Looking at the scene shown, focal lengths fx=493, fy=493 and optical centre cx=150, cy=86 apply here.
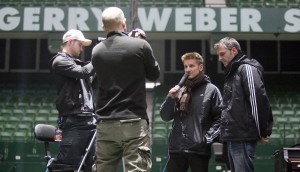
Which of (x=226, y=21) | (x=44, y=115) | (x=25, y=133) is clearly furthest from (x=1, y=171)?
(x=226, y=21)

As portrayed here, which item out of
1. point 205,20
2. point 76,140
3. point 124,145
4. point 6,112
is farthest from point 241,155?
point 6,112

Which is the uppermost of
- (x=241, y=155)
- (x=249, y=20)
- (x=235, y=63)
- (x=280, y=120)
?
(x=249, y=20)

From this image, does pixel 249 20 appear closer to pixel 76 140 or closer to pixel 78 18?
pixel 78 18

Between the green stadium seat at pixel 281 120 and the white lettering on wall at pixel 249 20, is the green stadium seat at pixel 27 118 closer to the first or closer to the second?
the white lettering on wall at pixel 249 20

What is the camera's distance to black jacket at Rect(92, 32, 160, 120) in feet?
11.9

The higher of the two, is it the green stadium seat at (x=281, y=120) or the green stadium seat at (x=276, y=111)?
the green stadium seat at (x=276, y=111)

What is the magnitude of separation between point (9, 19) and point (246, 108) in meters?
9.93

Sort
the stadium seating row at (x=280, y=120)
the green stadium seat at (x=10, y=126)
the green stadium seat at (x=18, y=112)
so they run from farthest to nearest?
the green stadium seat at (x=18, y=112), the green stadium seat at (x=10, y=126), the stadium seating row at (x=280, y=120)

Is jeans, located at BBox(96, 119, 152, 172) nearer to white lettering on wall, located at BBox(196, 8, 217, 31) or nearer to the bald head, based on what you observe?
the bald head

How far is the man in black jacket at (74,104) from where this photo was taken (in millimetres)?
4445

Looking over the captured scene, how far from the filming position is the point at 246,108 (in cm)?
430

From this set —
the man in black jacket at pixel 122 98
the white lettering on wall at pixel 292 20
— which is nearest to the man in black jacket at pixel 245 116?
the man in black jacket at pixel 122 98

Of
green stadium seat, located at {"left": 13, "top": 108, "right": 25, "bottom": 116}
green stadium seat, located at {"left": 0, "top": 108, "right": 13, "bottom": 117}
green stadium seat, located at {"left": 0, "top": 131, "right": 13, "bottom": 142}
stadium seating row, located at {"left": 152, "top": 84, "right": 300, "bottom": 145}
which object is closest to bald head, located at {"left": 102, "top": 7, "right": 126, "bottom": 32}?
stadium seating row, located at {"left": 152, "top": 84, "right": 300, "bottom": 145}

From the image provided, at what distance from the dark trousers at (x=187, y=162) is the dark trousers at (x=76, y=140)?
749 mm
